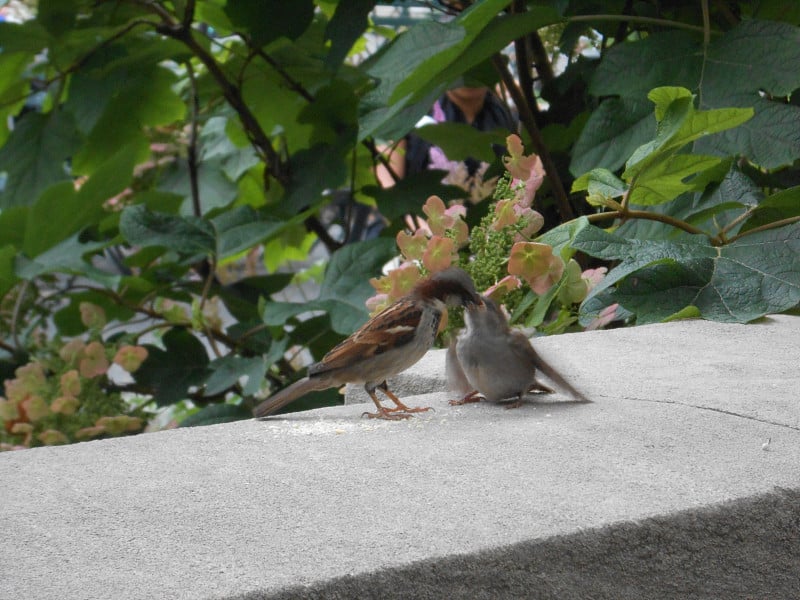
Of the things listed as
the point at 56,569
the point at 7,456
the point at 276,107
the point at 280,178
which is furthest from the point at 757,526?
the point at 276,107

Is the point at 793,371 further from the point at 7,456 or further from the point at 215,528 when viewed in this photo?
the point at 7,456

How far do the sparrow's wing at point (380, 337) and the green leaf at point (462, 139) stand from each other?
1209 mm

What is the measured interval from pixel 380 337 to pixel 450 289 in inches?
5.2

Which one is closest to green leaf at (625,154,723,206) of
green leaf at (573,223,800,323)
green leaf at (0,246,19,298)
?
green leaf at (573,223,800,323)

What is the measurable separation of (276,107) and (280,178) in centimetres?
31

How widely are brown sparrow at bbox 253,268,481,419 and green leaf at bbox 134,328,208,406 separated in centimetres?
118

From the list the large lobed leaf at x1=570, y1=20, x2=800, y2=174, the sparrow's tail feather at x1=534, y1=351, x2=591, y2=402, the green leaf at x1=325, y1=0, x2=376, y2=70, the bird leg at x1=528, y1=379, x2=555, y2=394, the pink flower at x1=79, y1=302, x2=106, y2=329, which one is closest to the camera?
the sparrow's tail feather at x1=534, y1=351, x2=591, y2=402

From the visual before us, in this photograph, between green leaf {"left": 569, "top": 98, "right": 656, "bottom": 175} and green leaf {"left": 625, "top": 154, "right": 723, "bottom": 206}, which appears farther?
green leaf {"left": 569, "top": 98, "right": 656, "bottom": 175}

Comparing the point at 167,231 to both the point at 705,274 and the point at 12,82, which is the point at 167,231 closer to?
the point at 12,82

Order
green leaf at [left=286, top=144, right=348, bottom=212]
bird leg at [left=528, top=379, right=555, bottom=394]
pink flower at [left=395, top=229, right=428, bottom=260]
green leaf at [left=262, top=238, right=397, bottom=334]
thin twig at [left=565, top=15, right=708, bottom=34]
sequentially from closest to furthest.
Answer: bird leg at [left=528, top=379, right=555, bottom=394] < pink flower at [left=395, top=229, right=428, bottom=260] < thin twig at [left=565, top=15, right=708, bottom=34] < green leaf at [left=262, top=238, right=397, bottom=334] < green leaf at [left=286, top=144, right=348, bottom=212]

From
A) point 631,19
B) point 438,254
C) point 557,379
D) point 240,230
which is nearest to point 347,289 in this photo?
point 240,230

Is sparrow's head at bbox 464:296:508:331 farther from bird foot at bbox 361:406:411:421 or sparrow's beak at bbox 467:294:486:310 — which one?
bird foot at bbox 361:406:411:421

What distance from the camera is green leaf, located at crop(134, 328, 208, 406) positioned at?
8.63 feet

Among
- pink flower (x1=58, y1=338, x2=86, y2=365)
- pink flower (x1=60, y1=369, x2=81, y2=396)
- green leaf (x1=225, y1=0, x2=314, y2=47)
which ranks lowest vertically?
pink flower (x1=60, y1=369, x2=81, y2=396)
